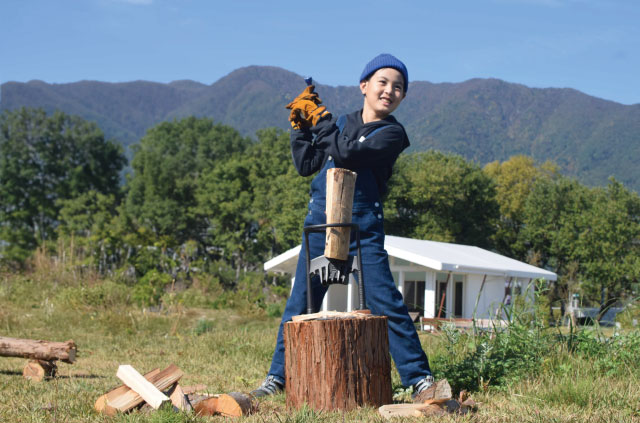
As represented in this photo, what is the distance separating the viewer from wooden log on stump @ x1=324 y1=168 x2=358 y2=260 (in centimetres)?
359

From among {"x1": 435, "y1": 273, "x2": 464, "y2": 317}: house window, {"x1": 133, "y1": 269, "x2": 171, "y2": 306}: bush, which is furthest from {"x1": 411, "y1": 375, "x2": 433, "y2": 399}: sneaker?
{"x1": 435, "y1": 273, "x2": 464, "y2": 317}: house window

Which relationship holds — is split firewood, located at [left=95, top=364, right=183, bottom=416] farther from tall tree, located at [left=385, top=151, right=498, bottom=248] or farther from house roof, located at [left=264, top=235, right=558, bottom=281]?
tall tree, located at [left=385, top=151, right=498, bottom=248]

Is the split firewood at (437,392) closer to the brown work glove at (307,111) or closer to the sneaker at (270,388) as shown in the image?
the sneaker at (270,388)

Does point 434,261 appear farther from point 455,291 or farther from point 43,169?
point 43,169

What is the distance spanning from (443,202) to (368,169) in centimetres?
3223

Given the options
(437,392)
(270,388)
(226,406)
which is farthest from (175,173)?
(437,392)

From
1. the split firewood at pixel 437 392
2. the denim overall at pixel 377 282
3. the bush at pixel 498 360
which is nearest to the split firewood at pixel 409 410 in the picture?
the split firewood at pixel 437 392

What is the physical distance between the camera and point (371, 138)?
3984mm

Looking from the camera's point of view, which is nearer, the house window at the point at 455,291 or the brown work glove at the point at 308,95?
the brown work glove at the point at 308,95

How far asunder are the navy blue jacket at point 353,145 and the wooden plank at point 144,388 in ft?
5.35

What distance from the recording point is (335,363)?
3.32 m

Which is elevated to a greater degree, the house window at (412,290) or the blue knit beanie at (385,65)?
the blue knit beanie at (385,65)

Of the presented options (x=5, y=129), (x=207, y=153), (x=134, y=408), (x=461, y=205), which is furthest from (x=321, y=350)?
(x=5, y=129)

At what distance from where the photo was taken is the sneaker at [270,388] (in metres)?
4.11
